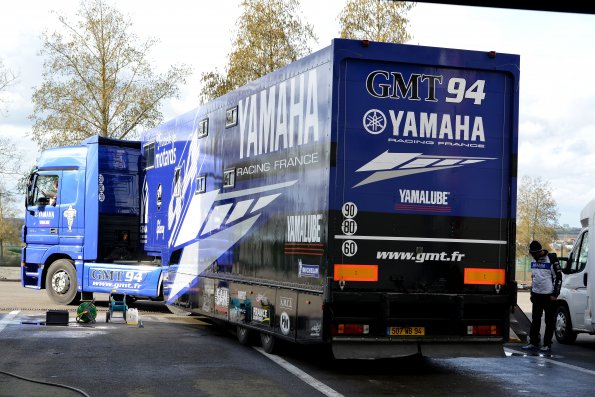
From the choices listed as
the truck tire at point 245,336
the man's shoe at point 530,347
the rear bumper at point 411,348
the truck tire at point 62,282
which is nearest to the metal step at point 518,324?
the rear bumper at point 411,348

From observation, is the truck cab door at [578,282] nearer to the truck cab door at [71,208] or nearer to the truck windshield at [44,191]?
the truck cab door at [71,208]

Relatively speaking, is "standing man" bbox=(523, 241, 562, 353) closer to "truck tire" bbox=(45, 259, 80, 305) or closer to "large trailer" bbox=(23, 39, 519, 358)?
"large trailer" bbox=(23, 39, 519, 358)

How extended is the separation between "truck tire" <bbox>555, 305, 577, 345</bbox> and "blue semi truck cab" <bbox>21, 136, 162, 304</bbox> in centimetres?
854

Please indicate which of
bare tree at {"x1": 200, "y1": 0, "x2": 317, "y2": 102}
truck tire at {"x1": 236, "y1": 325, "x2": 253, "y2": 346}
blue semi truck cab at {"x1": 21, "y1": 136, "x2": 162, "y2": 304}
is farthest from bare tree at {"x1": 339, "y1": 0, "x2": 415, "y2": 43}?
truck tire at {"x1": 236, "y1": 325, "x2": 253, "y2": 346}

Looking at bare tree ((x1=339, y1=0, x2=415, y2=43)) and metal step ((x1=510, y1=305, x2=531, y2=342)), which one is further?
bare tree ((x1=339, y1=0, x2=415, y2=43))

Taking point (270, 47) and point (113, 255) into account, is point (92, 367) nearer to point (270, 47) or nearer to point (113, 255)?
point (113, 255)

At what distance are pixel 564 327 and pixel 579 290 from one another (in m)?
0.92

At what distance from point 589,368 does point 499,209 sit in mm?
3008

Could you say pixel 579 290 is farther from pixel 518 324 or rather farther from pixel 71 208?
pixel 71 208

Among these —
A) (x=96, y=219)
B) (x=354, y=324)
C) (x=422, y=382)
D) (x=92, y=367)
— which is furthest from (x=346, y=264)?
(x=96, y=219)

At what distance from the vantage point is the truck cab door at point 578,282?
14727 mm

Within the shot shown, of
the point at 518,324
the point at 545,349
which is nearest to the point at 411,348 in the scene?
the point at 518,324

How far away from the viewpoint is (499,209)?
10852 mm

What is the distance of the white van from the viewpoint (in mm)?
14508
